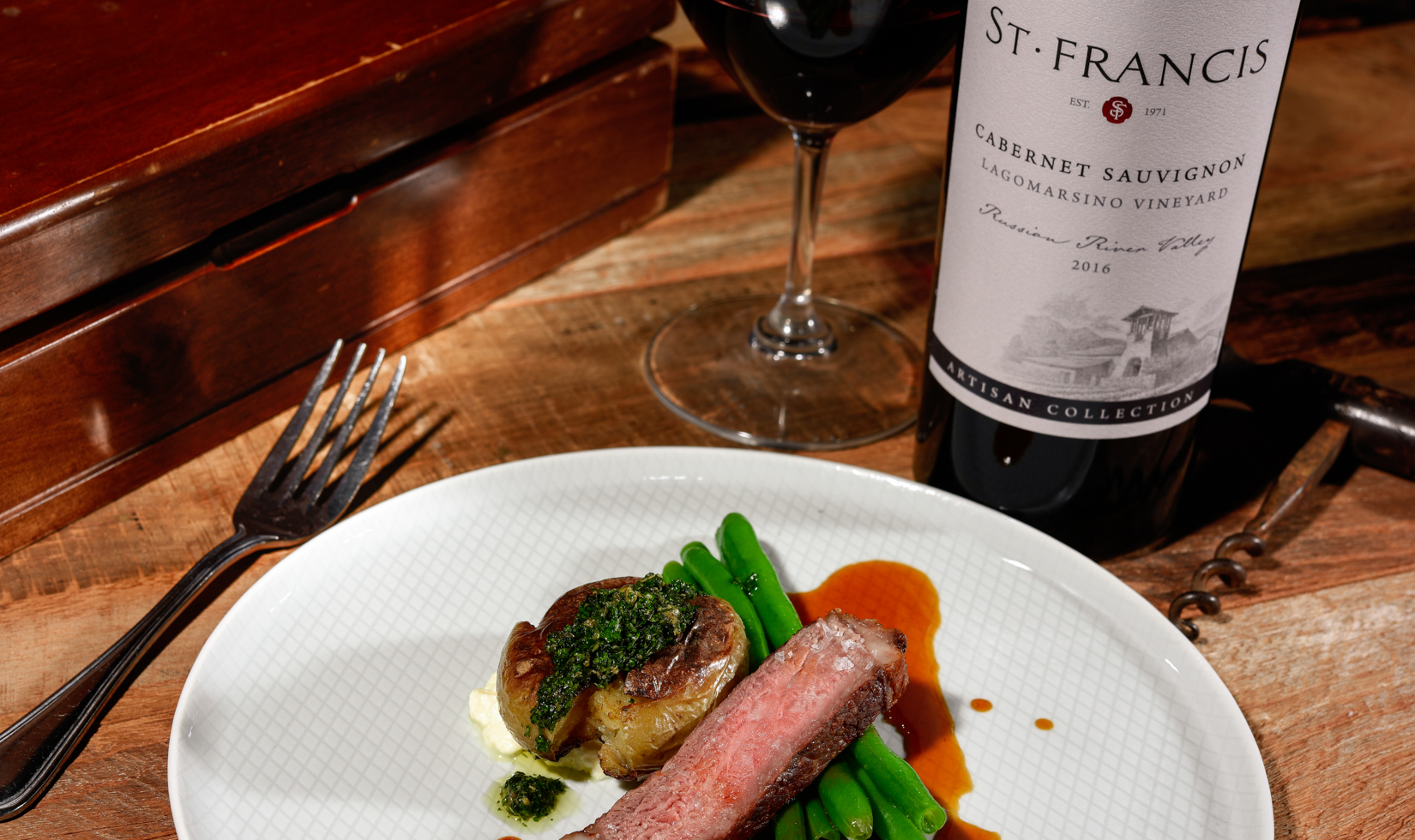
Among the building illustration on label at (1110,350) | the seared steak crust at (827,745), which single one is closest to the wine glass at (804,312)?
the building illustration on label at (1110,350)

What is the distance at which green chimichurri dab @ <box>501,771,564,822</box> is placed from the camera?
25.8 inches

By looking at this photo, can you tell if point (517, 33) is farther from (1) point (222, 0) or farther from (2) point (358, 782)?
(2) point (358, 782)

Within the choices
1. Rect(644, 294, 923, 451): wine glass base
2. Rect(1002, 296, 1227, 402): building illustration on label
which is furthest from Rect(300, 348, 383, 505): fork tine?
Rect(1002, 296, 1227, 402): building illustration on label

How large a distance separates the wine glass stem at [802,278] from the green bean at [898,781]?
500 millimetres

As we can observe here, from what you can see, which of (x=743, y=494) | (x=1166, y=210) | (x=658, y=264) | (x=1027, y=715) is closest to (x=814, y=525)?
(x=743, y=494)

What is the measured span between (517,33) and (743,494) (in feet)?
1.55

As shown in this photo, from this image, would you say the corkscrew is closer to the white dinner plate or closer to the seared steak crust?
the white dinner plate

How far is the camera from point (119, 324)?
33.0 inches

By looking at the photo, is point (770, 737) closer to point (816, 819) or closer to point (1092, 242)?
point (816, 819)

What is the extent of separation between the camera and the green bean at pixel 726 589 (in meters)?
0.75

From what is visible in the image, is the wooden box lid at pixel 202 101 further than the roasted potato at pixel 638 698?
Yes

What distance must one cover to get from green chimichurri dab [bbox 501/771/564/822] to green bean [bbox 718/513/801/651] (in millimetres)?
168

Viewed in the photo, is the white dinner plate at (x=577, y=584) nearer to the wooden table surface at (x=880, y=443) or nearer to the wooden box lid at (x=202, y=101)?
the wooden table surface at (x=880, y=443)

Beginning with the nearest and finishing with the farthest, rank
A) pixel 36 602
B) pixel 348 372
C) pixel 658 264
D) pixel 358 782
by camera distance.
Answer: pixel 358 782, pixel 36 602, pixel 348 372, pixel 658 264
